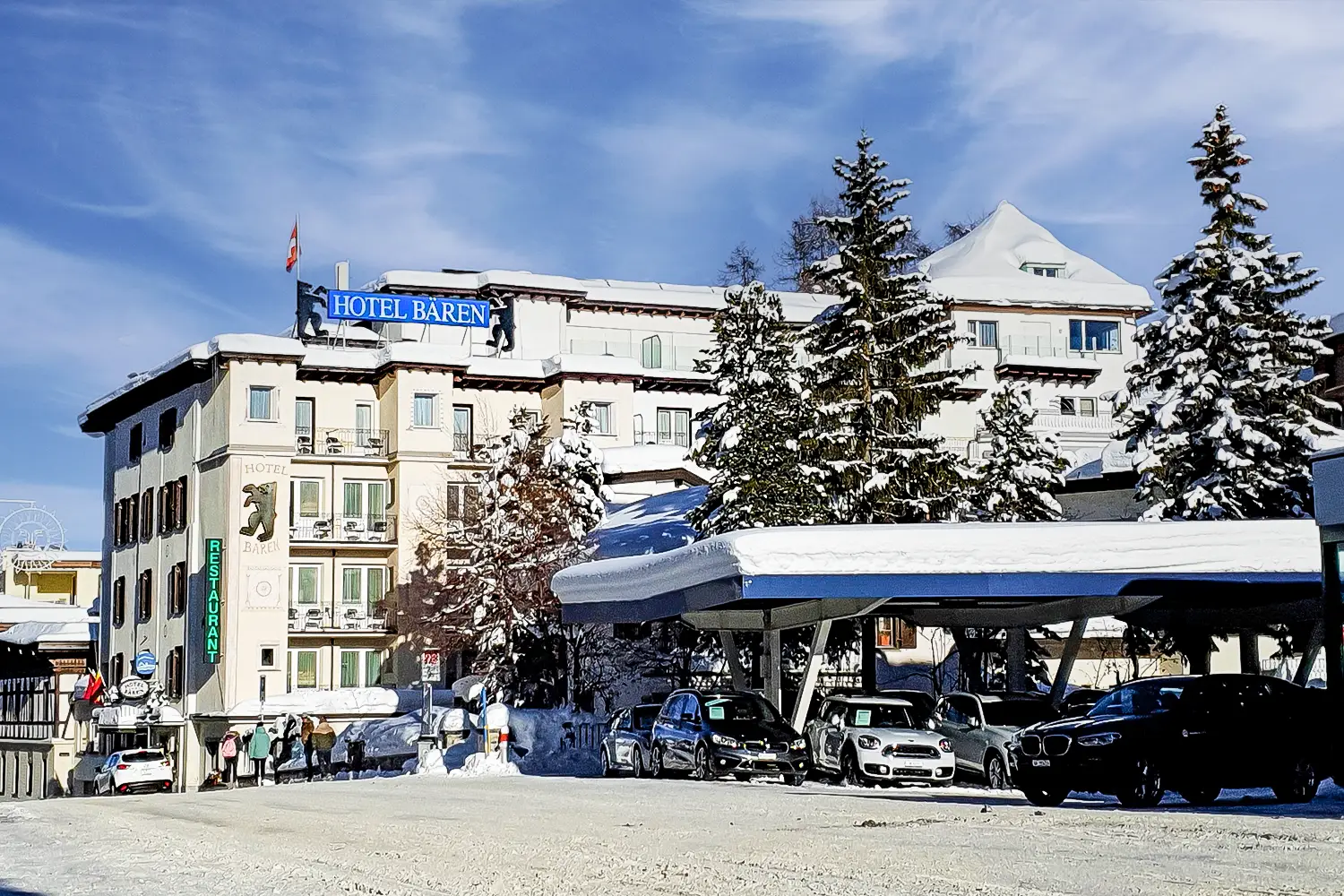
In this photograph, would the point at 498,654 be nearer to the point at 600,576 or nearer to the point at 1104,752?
the point at 600,576

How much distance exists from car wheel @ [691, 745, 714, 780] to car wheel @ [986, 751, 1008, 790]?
4721 millimetres

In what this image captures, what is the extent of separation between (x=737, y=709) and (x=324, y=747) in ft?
72.2

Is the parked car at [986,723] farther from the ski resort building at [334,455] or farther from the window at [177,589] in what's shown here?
the window at [177,589]

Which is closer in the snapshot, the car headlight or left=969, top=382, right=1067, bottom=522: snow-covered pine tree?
the car headlight

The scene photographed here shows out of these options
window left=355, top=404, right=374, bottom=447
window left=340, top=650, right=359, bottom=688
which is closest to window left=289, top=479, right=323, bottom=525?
window left=355, top=404, right=374, bottom=447

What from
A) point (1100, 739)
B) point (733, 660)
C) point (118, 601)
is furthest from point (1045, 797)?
point (118, 601)

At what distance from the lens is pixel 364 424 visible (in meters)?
66.4

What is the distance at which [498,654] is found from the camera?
54.5m

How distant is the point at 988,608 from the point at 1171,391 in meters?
5.84

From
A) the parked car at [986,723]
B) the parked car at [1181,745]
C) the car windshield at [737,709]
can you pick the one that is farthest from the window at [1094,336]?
the parked car at [1181,745]

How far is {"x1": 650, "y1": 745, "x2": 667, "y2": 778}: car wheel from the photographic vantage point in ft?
A: 106

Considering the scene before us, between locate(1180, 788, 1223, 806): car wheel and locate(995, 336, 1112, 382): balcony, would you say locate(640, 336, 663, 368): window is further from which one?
locate(1180, 788, 1223, 806): car wheel

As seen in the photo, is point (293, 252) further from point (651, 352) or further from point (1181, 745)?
point (1181, 745)

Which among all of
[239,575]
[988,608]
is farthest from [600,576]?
[239,575]
